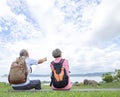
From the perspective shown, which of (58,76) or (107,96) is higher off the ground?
(58,76)

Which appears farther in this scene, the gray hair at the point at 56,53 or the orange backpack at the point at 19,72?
the orange backpack at the point at 19,72

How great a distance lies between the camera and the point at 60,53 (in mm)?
14516

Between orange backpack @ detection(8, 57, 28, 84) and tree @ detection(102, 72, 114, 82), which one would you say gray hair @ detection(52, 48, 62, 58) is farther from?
tree @ detection(102, 72, 114, 82)

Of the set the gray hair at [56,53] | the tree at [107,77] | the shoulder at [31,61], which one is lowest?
the shoulder at [31,61]

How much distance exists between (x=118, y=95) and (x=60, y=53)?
3.80 m

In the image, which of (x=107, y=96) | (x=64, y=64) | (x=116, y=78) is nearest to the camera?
(x=107, y=96)

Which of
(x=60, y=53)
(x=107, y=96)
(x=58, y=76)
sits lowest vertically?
(x=107, y=96)

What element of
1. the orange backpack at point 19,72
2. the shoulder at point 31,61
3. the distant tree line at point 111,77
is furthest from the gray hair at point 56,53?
the distant tree line at point 111,77

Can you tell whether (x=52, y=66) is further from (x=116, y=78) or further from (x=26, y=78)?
(x=116, y=78)

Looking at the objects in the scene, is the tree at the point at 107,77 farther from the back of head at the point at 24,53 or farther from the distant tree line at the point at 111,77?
the back of head at the point at 24,53

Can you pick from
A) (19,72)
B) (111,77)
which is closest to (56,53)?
(19,72)

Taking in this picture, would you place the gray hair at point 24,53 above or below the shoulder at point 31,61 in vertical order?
above

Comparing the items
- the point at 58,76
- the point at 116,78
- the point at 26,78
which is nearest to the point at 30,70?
the point at 26,78

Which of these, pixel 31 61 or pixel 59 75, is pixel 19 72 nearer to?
pixel 31 61
